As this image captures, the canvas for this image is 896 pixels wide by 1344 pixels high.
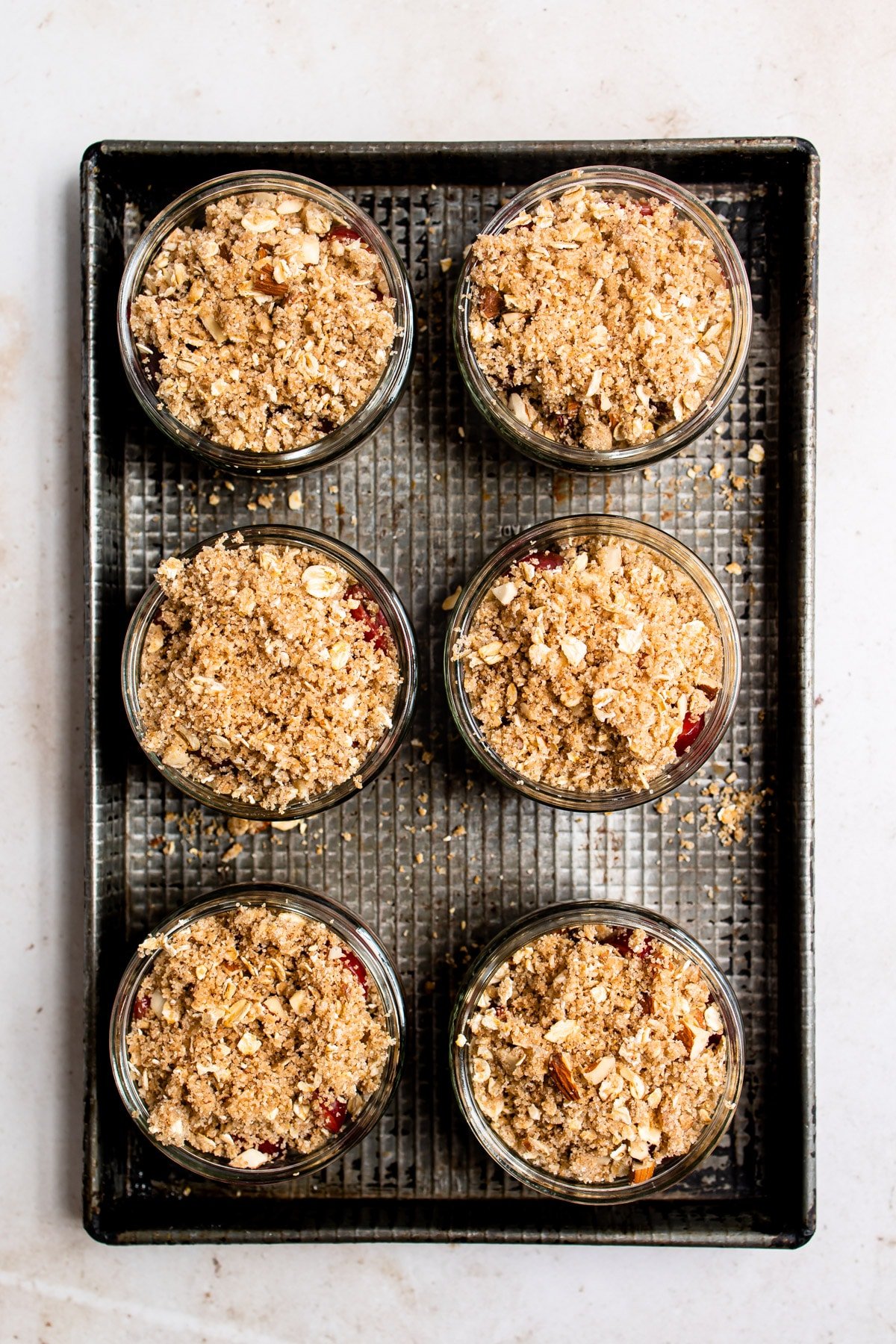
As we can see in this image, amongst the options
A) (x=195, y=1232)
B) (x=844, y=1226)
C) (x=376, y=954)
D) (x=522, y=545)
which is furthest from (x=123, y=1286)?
(x=522, y=545)

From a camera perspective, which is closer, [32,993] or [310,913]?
[310,913]

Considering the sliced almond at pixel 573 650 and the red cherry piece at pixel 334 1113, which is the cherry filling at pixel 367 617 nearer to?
the sliced almond at pixel 573 650

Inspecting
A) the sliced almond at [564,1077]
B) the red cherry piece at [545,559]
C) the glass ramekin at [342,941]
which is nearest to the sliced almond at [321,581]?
the red cherry piece at [545,559]

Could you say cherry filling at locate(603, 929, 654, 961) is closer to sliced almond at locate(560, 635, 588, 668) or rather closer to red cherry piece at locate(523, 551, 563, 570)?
sliced almond at locate(560, 635, 588, 668)

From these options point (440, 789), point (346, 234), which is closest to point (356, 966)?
point (440, 789)

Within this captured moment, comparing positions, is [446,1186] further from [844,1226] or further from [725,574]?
[725,574]

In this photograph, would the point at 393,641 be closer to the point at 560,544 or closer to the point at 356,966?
the point at 560,544
